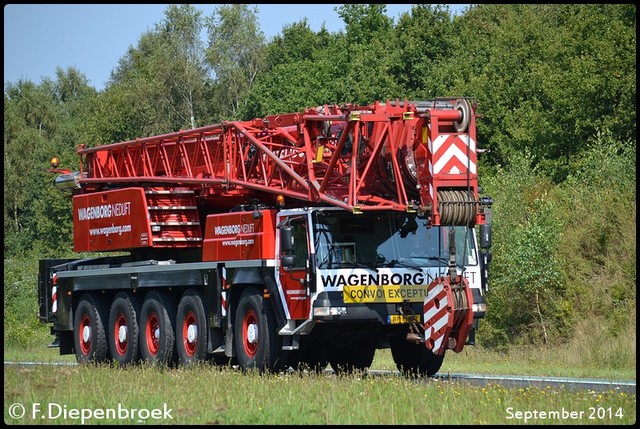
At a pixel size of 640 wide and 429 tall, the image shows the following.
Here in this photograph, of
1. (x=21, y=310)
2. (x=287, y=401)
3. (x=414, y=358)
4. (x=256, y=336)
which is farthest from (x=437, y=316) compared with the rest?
(x=21, y=310)

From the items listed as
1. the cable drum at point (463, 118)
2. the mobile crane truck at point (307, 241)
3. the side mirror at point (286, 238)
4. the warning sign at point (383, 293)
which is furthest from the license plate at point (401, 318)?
the cable drum at point (463, 118)

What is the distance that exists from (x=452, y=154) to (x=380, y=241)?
1903mm

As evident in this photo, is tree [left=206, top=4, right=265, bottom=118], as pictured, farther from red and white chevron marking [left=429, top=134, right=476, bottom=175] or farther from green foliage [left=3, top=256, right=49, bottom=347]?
red and white chevron marking [left=429, top=134, right=476, bottom=175]

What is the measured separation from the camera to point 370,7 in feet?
233

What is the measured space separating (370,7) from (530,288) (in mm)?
43946

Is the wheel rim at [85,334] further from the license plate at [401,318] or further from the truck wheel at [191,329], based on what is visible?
the license plate at [401,318]

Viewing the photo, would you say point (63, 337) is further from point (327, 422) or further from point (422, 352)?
point (327, 422)

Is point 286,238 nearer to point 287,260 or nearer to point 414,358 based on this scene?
point 287,260

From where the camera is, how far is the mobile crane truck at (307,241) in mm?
17141

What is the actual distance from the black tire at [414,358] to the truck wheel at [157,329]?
12.8 ft

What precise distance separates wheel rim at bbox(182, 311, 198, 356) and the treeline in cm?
569

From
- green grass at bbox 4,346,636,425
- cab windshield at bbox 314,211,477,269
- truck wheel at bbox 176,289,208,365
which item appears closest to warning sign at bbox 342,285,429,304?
cab windshield at bbox 314,211,477,269

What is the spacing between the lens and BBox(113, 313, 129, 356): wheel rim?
2262cm

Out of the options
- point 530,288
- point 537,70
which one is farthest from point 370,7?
point 530,288
